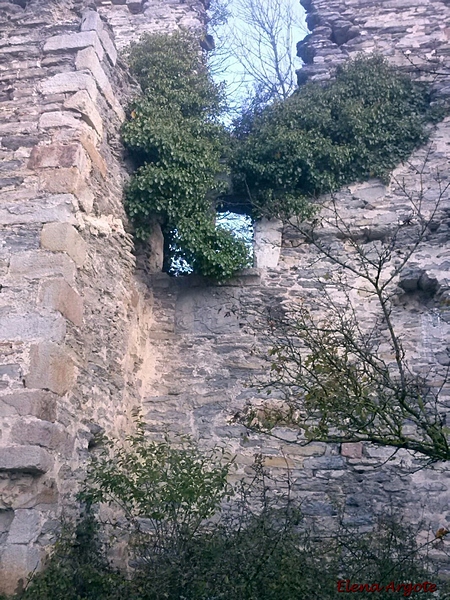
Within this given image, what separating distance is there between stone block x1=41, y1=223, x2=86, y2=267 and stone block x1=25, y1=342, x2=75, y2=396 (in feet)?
2.76

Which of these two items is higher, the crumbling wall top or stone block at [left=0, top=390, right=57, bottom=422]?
the crumbling wall top

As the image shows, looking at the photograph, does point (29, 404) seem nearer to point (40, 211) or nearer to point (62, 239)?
point (62, 239)

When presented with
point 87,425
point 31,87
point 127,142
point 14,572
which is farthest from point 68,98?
point 14,572

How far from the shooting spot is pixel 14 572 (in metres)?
4.79

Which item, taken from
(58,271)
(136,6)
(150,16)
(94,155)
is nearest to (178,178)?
(94,155)

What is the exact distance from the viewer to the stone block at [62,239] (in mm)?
5836

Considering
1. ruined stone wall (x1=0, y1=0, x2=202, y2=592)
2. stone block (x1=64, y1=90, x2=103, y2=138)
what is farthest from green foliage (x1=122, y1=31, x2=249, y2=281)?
stone block (x1=64, y1=90, x2=103, y2=138)

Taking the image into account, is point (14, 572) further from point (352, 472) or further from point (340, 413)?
point (352, 472)

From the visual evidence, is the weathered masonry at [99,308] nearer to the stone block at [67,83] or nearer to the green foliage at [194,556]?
the stone block at [67,83]

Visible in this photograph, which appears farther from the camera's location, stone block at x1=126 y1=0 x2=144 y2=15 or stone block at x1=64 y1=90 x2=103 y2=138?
stone block at x1=126 y1=0 x2=144 y2=15

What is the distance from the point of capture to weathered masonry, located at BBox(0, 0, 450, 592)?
529 centimetres

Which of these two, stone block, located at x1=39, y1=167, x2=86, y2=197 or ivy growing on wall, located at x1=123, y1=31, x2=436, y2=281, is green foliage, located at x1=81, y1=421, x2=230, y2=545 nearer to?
stone block, located at x1=39, y1=167, x2=86, y2=197

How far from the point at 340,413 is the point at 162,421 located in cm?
309

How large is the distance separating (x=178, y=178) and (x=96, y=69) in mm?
1307
